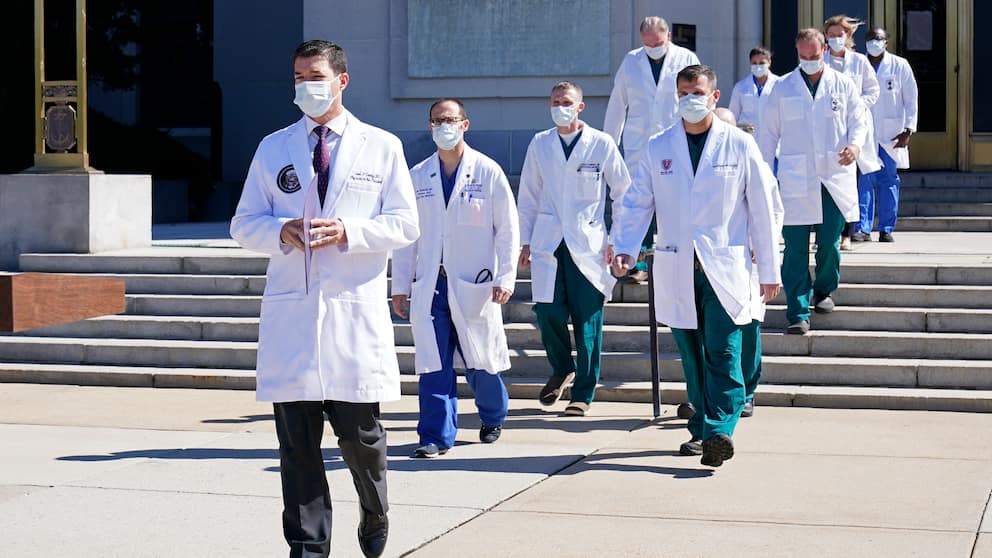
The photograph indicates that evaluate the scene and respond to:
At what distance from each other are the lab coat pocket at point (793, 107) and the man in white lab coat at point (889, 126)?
3216mm

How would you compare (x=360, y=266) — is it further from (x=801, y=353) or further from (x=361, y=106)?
(x=361, y=106)

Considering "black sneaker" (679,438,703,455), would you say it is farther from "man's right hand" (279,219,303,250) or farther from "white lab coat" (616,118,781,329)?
"man's right hand" (279,219,303,250)

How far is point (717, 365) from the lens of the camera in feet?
25.8

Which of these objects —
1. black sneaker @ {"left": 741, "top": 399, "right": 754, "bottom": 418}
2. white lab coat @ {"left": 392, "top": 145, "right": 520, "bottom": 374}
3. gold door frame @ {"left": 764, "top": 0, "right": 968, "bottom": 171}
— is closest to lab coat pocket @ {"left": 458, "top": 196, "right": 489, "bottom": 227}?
white lab coat @ {"left": 392, "top": 145, "right": 520, "bottom": 374}

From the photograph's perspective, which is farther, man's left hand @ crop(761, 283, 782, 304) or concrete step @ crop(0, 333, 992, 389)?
concrete step @ crop(0, 333, 992, 389)

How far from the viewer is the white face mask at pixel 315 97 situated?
18.6ft

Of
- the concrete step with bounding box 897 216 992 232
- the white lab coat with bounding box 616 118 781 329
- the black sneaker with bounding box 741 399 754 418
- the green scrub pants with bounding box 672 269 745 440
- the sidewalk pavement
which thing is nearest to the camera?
the sidewalk pavement

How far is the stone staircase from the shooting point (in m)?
10.0

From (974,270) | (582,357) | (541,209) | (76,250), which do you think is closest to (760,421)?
(582,357)

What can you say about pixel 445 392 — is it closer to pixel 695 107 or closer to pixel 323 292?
pixel 695 107

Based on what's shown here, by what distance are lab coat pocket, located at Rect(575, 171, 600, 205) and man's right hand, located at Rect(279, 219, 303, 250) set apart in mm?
4403

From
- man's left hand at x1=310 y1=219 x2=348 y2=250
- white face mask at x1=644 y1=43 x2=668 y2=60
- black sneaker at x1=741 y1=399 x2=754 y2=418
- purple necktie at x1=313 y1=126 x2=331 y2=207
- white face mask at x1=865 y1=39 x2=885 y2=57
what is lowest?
black sneaker at x1=741 y1=399 x2=754 y2=418

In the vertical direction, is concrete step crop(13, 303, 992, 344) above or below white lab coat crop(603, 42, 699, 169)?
below

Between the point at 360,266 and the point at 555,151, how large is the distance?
4.21 meters
